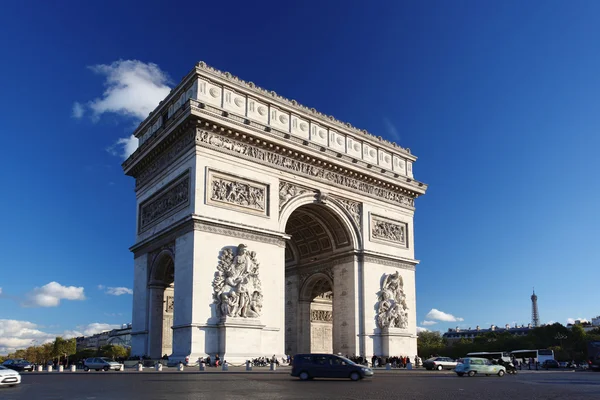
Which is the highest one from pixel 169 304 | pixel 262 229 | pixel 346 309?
pixel 262 229

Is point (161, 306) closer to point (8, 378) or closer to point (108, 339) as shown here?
point (8, 378)

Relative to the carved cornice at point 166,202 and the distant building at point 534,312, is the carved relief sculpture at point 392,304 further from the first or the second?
the distant building at point 534,312

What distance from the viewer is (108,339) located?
6280 inches

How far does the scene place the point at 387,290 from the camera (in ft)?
119

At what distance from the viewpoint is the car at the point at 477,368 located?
27453mm

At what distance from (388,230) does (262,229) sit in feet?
35.9

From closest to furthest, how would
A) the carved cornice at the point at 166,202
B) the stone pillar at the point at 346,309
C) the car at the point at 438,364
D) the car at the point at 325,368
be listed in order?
1. the car at the point at 325,368
2. the carved cornice at the point at 166,202
3. the stone pillar at the point at 346,309
4. the car at the point at 438,364

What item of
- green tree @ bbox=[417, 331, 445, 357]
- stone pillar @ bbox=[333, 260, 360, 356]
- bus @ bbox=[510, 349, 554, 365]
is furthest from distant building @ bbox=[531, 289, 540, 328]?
stone pillar @ bbox=[333, 260, 360, 356]

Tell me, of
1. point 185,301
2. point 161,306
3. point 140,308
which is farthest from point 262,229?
point 140,308

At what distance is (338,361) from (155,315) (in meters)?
14.2

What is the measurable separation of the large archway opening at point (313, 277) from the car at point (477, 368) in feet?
30.7

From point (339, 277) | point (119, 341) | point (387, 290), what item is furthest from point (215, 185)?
point (119, 341)

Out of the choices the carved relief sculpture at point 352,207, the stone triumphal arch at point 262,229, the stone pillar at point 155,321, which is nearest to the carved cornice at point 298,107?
the stone triumphal arch at point 262,229

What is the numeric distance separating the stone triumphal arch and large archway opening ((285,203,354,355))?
96 mm
